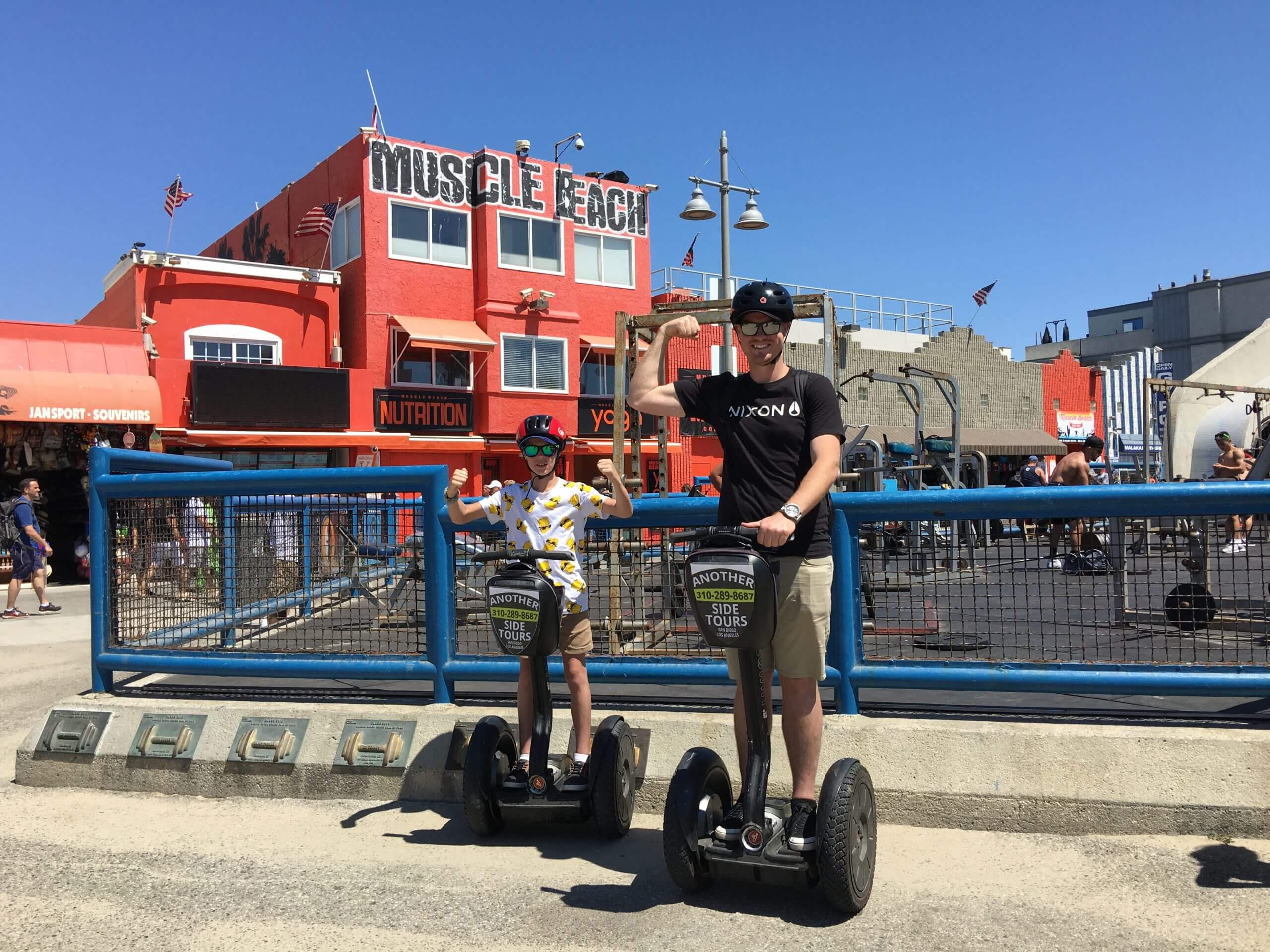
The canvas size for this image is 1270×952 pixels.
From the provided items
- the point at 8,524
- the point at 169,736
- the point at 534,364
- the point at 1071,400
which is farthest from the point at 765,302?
the point at 1071,400

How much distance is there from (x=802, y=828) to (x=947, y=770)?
1.07 m

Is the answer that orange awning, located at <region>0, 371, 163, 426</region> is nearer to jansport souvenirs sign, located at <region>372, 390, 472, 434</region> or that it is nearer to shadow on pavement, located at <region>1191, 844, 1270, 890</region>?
jansport souvenirs sign, located at <region>372, 390, 472, 434</region>

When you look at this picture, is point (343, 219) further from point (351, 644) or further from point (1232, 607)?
point (1232, 607)

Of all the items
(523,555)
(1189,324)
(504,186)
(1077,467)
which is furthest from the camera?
(1189,324)

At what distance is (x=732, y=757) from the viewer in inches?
169

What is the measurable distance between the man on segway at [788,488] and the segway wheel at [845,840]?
0.14 meters

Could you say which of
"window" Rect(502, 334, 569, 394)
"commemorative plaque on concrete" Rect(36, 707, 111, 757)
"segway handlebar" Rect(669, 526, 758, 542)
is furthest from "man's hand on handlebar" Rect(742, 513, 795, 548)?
"window" Rect(502, 334, 569, 394)

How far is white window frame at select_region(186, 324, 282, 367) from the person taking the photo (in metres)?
23.2

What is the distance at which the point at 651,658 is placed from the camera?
4.68 metres

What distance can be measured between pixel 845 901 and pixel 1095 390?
43.2m

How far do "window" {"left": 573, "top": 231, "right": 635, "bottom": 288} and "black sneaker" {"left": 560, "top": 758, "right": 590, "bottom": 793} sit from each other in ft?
82.9

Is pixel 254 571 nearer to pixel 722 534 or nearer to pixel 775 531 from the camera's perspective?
pixel 722 534

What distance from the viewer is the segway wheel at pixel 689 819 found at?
336 centimetres

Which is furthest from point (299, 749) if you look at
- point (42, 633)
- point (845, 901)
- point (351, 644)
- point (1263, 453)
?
point (42, 633)
